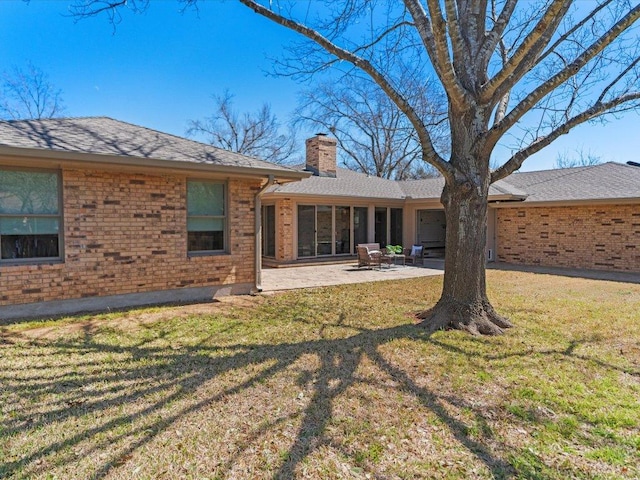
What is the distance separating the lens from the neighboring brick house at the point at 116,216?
249 inches

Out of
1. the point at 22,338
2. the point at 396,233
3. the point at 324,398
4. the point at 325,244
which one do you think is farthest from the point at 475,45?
the point at 396,233

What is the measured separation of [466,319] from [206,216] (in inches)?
209

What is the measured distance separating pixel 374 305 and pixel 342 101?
25.8 meters

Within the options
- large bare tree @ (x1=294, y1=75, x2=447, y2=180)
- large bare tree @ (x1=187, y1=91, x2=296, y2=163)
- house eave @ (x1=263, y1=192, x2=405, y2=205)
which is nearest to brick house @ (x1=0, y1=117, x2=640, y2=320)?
house eave @ (x1=263, y1=192, x2=405, y2=205)

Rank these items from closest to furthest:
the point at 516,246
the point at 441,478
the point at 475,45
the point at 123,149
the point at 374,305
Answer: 1. the point at 441,478
2. the point at 475,45
3. the point at 123,149
4. the point at 374,305
5. the point at 516,246

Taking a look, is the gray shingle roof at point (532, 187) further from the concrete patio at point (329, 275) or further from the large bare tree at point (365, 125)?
the large bare tree at point (365, 125)

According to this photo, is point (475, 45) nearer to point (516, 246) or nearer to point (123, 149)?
point (123, 149)

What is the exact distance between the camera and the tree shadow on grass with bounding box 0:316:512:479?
277 centimetres

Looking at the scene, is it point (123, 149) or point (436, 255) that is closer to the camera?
point (123, 149)

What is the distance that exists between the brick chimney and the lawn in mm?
11360

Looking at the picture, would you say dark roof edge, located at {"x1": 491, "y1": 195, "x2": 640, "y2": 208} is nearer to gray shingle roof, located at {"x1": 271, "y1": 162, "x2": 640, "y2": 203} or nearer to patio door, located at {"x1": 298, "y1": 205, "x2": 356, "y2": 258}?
gray shingle roof, located at {"x1": 271, "y1": 162, "x2": 640, "y2": 203}

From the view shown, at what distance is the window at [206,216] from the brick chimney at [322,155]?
9.08 metres

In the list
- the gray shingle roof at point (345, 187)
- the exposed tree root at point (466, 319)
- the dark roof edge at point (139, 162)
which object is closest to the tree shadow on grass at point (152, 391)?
the exposed tree root at point (466, 319)

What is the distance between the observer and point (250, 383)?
392 centimetres
